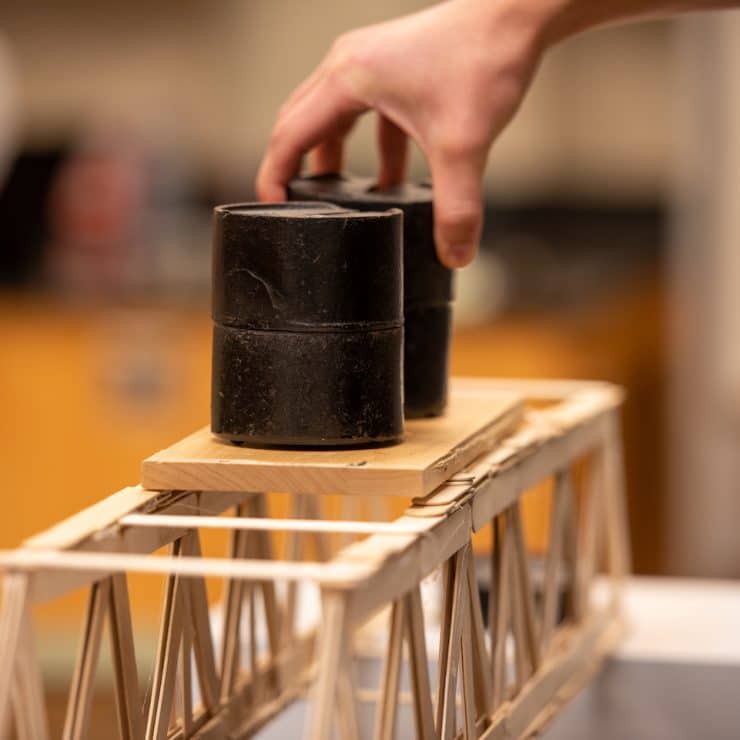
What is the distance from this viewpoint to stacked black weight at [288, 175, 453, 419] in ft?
4.22

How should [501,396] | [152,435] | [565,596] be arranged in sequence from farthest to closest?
[152,435], [565,596], [501,396]

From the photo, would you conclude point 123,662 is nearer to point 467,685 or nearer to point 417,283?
point 467,685

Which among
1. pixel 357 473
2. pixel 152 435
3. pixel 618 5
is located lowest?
pixel 152 435

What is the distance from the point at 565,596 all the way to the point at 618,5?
0.60 m

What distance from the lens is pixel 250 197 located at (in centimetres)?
433

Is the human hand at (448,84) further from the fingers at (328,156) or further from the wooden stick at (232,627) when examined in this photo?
the wooden stick at (232,627)

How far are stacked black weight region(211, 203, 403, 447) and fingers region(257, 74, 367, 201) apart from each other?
17 centimetres

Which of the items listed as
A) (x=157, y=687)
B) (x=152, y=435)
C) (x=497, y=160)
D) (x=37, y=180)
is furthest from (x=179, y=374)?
(x=157, y=687)

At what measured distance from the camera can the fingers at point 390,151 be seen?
1382 millimetres

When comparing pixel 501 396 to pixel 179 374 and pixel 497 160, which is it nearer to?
pixel 179 374

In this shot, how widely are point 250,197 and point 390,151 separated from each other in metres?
2.98

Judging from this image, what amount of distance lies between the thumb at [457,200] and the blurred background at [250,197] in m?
2.15

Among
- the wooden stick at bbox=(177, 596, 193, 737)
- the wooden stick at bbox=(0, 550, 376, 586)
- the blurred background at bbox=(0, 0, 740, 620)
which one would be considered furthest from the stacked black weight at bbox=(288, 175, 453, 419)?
the blurred background at bbox=(0, 0, 740, 620)

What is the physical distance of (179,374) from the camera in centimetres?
346
